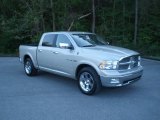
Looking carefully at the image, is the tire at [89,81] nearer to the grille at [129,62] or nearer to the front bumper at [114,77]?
the front bumper at [114,77]

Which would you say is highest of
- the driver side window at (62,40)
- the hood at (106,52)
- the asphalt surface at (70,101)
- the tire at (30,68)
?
the driver side window at (62,40)

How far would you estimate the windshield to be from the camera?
8.05 meters

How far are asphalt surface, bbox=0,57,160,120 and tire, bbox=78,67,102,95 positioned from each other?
0.19 m

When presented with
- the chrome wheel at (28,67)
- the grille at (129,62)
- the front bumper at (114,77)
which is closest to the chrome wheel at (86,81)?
the front bumper at (114,77)

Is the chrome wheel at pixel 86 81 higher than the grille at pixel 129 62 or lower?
lower

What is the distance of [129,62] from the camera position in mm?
7418

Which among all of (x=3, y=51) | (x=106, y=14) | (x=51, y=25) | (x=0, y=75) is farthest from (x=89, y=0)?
(x=0, y=75)

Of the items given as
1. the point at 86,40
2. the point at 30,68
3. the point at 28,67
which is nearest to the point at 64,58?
the point at 86,40

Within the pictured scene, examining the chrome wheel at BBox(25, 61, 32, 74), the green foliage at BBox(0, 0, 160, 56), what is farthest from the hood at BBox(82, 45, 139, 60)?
the green foliage at BBox(0, 0, 160, 56)

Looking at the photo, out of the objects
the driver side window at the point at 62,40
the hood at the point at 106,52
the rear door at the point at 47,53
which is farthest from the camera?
the rear door at the point at 47,53

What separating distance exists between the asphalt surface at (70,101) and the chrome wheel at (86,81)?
25cm

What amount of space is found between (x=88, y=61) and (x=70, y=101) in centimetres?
122

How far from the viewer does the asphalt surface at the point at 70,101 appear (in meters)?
5.86

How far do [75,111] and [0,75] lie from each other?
5161 mm
